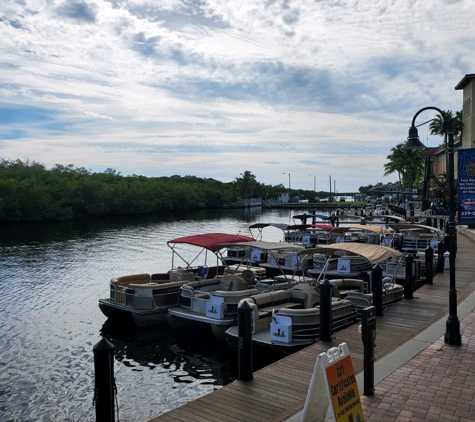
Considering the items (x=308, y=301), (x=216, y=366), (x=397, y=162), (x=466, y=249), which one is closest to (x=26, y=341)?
(x=216, y=366)

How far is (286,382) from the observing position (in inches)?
362

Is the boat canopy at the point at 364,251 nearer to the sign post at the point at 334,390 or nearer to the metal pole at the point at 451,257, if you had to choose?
the metal pole at the point at 451,257

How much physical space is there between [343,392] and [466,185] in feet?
22.5

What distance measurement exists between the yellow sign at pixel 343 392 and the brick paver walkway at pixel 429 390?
1181 millimetres

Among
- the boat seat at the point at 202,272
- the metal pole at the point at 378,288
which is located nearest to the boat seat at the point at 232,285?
the boat seat at the point at 202,272

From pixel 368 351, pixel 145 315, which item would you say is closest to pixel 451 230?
pixel 368 351

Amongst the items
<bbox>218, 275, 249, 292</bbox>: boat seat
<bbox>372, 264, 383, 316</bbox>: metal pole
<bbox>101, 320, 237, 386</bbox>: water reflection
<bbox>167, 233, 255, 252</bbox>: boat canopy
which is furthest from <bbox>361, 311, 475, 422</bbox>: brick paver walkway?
<bbox>167, 233, 255, 252</bbox>: boat canopy

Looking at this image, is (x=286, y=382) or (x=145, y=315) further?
(x=145, y=315)

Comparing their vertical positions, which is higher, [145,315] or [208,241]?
[208,241]

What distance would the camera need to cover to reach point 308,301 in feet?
49.8

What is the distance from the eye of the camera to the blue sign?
35.6 feet

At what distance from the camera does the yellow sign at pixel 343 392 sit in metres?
5.97

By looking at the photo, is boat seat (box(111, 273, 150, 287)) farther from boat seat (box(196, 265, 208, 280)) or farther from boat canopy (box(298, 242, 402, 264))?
boat canopy (box(298, 242, 402, 264))

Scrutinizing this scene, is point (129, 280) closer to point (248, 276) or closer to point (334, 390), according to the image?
point (248, 276)
